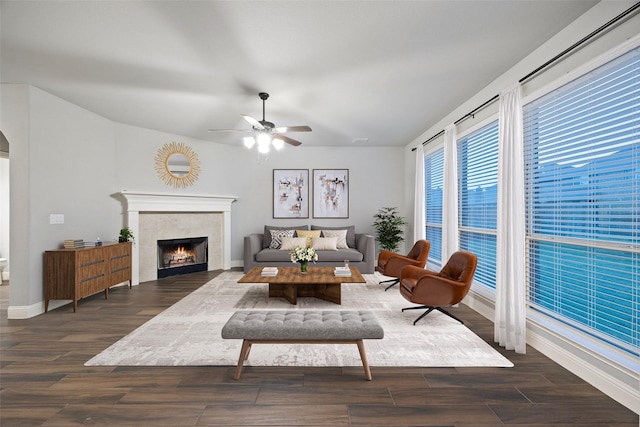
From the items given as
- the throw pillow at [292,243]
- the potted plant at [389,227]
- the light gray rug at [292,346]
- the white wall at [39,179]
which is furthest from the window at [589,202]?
the white wall at [39,179]

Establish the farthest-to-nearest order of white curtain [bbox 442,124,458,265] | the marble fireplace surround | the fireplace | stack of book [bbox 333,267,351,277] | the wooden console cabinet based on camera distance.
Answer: the fireplace, the marble fireplace surround, white curtain [bbox 442,124,458,265], stack of book [bbox 333,267,351,277], the wooden console cabinet

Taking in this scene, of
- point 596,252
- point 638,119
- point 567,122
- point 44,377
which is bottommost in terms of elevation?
point 44,377

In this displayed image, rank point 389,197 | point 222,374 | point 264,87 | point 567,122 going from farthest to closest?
1. point 389,197
2. point 264,87
3. point 567,122
4. point 222,374

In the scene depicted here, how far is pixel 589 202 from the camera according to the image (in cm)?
240

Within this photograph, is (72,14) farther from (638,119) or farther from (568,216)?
(568,216)

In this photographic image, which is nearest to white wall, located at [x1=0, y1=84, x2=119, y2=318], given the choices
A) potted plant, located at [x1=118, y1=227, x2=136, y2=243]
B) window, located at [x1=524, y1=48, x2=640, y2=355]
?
potted plant, located at [x1=118, y1=227, x2=136, y2=243]

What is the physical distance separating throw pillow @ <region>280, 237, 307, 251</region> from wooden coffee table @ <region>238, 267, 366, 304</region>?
1.49m

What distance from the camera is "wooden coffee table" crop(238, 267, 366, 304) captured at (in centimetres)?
404

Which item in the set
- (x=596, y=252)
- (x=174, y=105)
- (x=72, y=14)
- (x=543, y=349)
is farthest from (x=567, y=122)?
(x=174, y=105)

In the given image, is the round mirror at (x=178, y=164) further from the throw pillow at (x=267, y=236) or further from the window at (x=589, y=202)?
the window at (x=589, y=202)

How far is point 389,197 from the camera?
23.6 ft

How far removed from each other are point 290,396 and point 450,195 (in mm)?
3563

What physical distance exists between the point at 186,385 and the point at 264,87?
126 inches

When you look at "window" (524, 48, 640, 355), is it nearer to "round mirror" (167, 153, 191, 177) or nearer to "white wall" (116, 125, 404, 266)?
"white wall" (116, 125, 404, 266)
